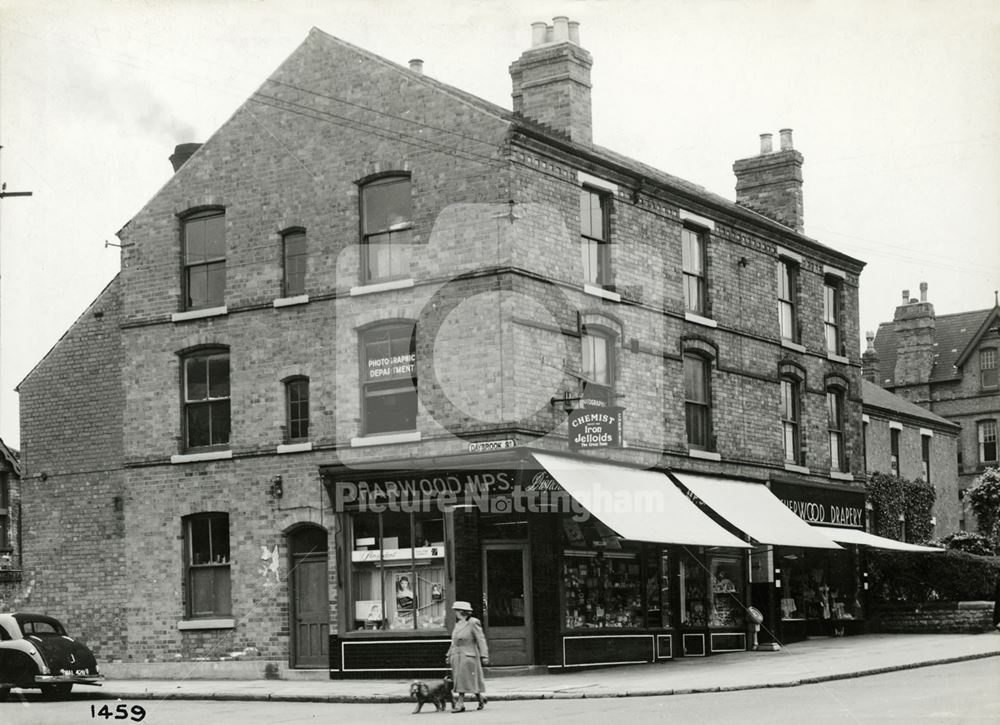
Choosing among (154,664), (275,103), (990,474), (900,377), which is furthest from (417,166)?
(900,377)

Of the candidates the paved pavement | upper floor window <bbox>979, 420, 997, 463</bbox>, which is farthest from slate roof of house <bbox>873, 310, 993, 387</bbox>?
the paved pavement

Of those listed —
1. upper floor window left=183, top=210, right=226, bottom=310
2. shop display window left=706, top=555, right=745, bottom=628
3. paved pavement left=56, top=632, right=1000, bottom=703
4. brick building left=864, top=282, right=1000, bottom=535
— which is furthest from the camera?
brick building left=864, top=282, right=1000, bottom=535

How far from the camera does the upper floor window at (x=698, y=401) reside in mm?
28188

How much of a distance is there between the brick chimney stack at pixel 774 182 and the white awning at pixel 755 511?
7.95 metres

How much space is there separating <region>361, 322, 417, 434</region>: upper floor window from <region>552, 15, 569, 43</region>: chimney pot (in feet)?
22.6

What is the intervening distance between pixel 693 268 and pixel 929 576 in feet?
35.4

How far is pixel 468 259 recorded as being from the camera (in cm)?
2381

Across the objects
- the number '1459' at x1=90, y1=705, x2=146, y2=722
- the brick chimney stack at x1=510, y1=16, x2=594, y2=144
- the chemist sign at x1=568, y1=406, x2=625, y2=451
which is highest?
the brick chimney stack at x1=510, y1=16, x2=594, y2=144

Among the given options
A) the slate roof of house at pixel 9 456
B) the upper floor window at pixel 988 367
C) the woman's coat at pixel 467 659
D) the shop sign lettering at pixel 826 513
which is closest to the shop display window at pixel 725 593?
the shop sign lettering at pixel 826 513

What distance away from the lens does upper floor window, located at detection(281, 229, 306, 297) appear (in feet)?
85.3

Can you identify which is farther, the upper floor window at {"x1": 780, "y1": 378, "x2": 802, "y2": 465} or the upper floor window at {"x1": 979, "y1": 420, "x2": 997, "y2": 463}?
the upper floor window at {"x1": 979, "y1": 420, "x2": 997, "y2": 463}

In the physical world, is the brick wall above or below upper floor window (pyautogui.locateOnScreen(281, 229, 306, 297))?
below

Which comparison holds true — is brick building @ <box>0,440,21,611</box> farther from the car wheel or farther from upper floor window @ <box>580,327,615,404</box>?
upper floor window @ <box>580,327,615,404</box>

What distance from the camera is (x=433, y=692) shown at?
59.9ft
